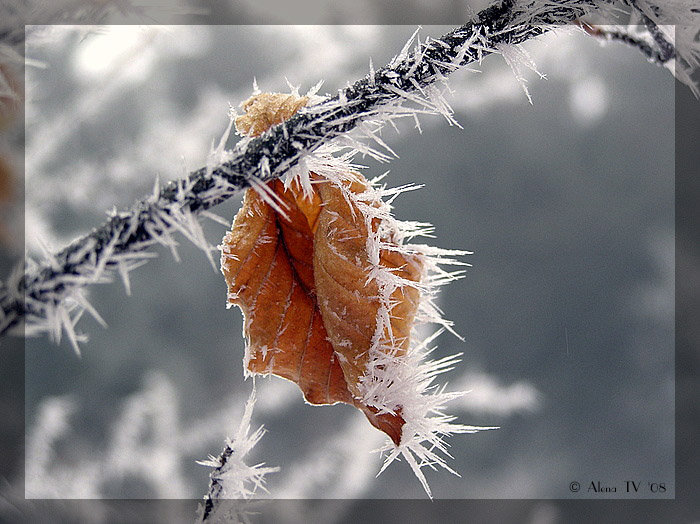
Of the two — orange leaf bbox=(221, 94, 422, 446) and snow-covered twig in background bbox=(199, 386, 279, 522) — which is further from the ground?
orange leaf bbox=(221, 94, 422, 446)

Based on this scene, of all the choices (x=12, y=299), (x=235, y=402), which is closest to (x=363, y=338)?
(x=12, y=299)

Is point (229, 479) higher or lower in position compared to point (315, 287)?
lower

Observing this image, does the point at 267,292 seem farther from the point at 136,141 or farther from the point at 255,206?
the point at 136,141

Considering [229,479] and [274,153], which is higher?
[274,153]
